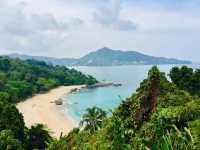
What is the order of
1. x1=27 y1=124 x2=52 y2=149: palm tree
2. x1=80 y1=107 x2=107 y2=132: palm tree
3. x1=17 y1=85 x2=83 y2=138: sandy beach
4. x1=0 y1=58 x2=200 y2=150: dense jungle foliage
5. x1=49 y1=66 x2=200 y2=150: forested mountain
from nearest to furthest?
1. x1=0 y1=58 x2=200 y2=150: dense jungle foliage
2. x1=49 y1=66 x2=200 y2=150: forested mountain
3. x1=80 y1=107 x2=107 y2=132: palm tree
4. x1=27 y1=124 x2=52 y2=149: palm tree
5. x1=17 y1=85 x2=83 y2=138: sandy beach

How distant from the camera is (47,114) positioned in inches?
3361

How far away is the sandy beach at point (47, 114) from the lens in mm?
71931

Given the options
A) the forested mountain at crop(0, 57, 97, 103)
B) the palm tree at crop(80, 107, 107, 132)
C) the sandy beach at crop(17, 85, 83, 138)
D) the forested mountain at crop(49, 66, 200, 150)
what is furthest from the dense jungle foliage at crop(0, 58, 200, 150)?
the forested mountain at crop(0, 57, 97, 103)

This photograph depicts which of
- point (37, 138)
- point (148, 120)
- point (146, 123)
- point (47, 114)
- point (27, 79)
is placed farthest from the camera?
point (27, 79)

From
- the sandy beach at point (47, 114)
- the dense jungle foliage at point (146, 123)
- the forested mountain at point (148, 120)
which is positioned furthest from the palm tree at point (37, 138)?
the sandy beach at point (47, 114)

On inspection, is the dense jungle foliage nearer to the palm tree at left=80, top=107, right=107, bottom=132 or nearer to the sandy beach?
the palm tree at left=80, top=107, right=107, bottom=132

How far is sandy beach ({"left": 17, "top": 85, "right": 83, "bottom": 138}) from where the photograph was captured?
236 feet

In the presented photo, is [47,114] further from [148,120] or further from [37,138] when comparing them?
[148,120]

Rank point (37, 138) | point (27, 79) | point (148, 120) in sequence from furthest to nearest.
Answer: point (27, 79) → point (37, 138) → point (148, 120)

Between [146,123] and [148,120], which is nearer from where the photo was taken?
[146,123]

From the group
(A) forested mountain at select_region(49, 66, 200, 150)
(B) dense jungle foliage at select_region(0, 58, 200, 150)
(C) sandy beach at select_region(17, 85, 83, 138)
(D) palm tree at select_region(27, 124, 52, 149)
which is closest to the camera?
(B) dense jungle foliage at select_region(0, 58, 200, 150)

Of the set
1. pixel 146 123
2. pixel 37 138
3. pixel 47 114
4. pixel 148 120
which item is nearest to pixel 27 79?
pixel 47 114

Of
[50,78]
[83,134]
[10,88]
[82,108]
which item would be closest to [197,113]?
[83,134]

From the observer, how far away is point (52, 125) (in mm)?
73062
